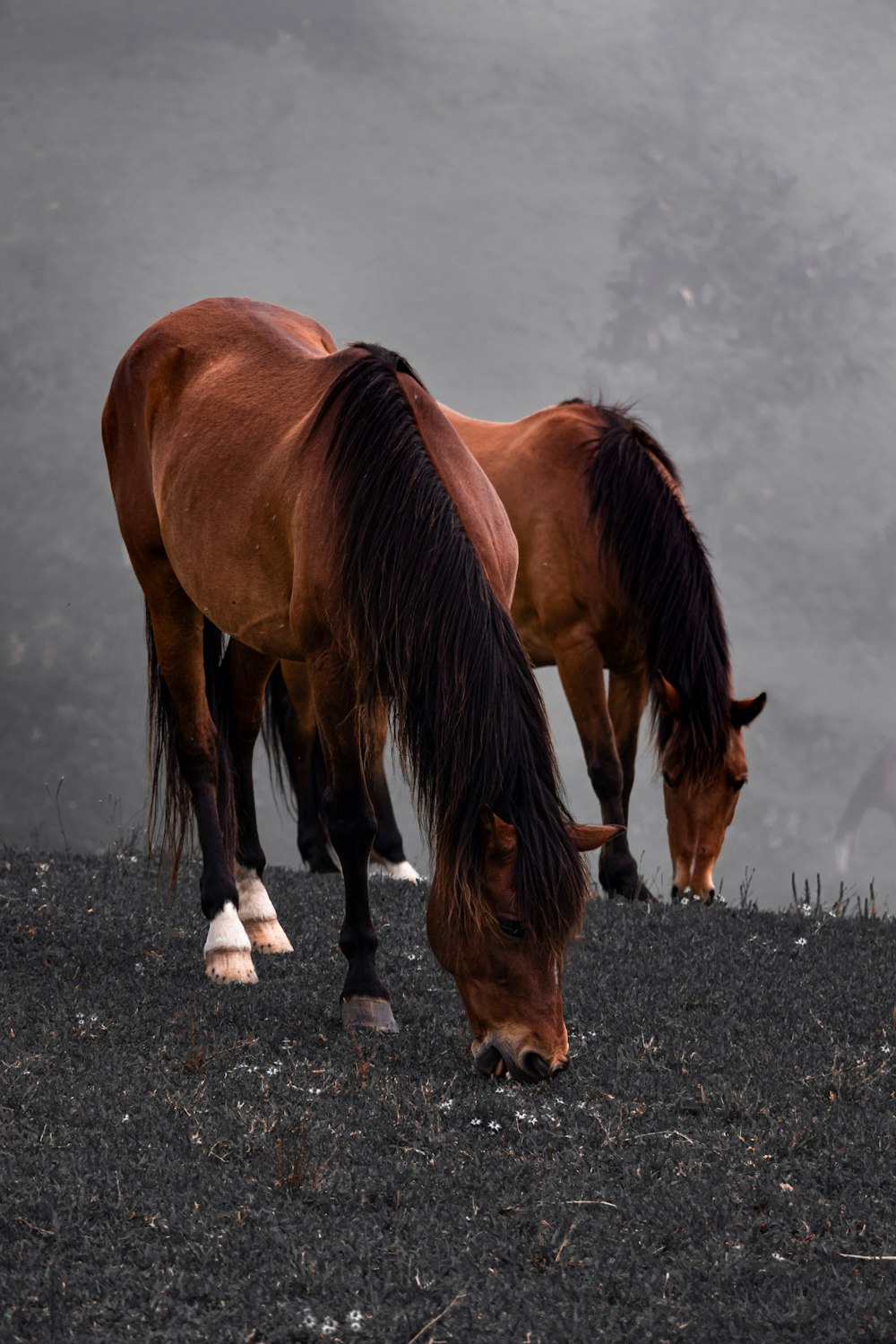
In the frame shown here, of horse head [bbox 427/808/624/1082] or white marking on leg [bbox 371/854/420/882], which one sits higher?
horse head [bbox 427/808/624/1082]

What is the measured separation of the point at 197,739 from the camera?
5.08 meters

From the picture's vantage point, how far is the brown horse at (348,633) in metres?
3.34

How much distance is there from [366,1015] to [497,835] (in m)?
0.98

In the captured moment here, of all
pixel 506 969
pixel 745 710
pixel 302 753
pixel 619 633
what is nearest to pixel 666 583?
pixel 619 633

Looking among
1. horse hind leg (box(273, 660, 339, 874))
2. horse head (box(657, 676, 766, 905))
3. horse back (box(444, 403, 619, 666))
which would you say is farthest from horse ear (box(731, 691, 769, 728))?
horse hind leg (box(273, 660, 339, 874))

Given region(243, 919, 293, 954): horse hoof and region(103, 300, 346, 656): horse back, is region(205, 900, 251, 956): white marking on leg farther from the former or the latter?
region(103, 300, 346, 656): horse back

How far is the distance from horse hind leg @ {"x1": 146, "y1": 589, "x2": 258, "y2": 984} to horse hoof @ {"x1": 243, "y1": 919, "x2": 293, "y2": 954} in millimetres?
209

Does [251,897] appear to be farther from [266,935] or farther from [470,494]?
[470,494]

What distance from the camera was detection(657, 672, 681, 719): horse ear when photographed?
21.0 feet

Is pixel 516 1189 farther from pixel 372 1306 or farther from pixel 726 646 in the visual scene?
pixel 726 646

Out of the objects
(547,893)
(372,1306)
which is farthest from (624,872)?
(372,1306)

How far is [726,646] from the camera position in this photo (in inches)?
261

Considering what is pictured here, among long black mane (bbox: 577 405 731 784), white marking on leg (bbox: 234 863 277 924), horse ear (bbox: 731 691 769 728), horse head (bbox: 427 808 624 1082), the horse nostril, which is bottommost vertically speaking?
white marking on leg (bbox: 234 863 277 924)

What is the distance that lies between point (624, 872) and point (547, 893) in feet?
11.6
